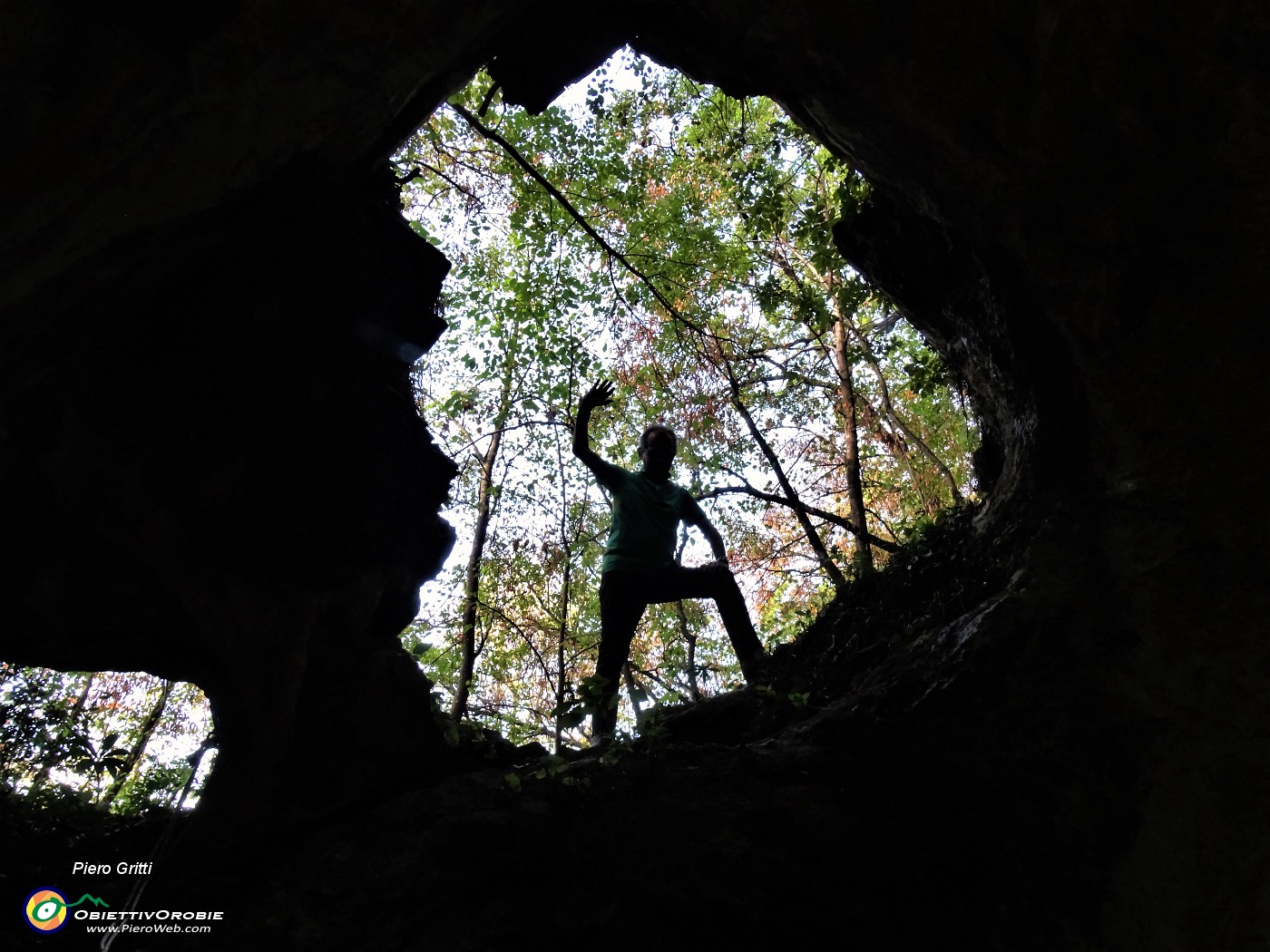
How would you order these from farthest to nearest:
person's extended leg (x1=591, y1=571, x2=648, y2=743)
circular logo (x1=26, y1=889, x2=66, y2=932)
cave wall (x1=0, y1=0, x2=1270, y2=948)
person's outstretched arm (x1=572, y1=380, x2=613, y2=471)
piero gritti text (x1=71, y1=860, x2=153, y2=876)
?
person's outstretched arm (x1=572, y1=380, x2=613, y2=471) → person's extended leg (x1=591, y1=571, x2=648, y2=743) → piero gritti text (x1=71, y1=860, x2=153, y2=876) → circular logo (x1=26, y1=889, x2=66, y2=932) → cave wall (x1=0, y1=0, x2=1270, y2=948)

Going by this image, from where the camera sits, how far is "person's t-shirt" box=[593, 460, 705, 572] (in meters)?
5.52

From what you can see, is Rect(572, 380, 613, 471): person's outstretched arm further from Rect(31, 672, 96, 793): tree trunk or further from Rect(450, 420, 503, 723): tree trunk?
Rect(31, 672, 96, 793): tree trunk

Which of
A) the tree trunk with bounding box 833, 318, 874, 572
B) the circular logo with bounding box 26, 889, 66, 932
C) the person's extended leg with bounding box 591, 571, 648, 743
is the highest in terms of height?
the tree trunk with bounding box 833, 318, 874, 572

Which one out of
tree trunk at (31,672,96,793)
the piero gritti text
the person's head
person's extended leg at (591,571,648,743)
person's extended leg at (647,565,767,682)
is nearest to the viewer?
the piero gritti text

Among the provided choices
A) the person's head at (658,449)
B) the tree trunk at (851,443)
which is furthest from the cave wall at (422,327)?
the tree trunk at (851,443)

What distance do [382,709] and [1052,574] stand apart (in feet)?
10.5

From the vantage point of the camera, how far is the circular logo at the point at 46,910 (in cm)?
329

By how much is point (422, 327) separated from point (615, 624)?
2313 mm

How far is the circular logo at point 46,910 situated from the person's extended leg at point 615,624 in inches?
104

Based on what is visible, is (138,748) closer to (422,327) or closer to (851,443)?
(422,327)

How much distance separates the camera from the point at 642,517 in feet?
18.7

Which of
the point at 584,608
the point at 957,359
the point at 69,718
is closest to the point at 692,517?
the point at 957,359

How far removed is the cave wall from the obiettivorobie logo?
0.72 metres

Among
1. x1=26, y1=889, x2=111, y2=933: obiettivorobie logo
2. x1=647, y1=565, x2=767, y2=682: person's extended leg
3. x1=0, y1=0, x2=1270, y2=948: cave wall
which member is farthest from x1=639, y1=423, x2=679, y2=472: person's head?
x1=26, y1=889, x2=111, y2=933: obiettivorobie logo
